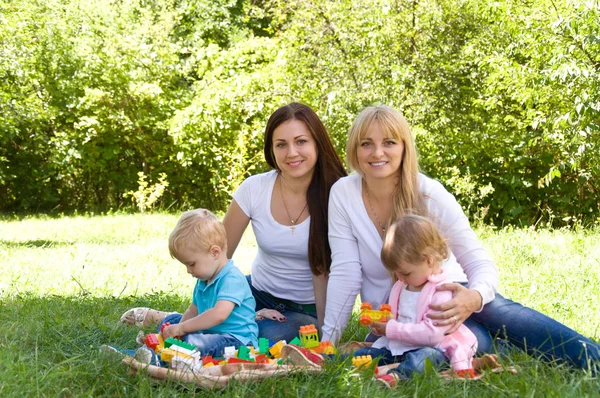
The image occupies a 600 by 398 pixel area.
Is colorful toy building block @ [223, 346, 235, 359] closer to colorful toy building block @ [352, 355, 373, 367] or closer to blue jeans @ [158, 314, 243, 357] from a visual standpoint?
blue jeans @ [158, 314, 243, 357]

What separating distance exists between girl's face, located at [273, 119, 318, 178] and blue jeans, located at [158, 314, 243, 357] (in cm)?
93

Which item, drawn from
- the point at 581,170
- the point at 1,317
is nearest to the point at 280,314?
the point at 1,317

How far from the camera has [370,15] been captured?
9.57 meters

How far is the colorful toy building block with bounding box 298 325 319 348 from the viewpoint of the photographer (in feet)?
11.3

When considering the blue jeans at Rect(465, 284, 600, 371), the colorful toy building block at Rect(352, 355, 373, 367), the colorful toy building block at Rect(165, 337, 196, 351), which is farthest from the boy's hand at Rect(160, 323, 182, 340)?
the blue jeans at Rect(465, 284, 600, 371)

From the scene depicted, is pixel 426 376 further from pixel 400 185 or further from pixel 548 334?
pixel 400 185

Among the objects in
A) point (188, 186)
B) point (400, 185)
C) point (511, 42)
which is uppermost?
point (511, 42)

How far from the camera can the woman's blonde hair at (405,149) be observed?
3.63 meters

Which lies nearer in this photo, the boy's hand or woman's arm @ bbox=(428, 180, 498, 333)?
woman's arm @ bbox=(428, 180, 498, 333)

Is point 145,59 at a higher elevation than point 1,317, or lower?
higher

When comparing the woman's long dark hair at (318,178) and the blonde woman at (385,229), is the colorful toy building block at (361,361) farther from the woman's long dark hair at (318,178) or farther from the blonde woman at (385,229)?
the woman's long dark hair at (318,178)

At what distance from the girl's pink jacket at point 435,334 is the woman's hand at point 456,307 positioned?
28 mm

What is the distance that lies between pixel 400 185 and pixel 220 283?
101cm

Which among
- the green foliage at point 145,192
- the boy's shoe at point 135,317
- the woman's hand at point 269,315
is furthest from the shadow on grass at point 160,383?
the green foliage at point 145,192
